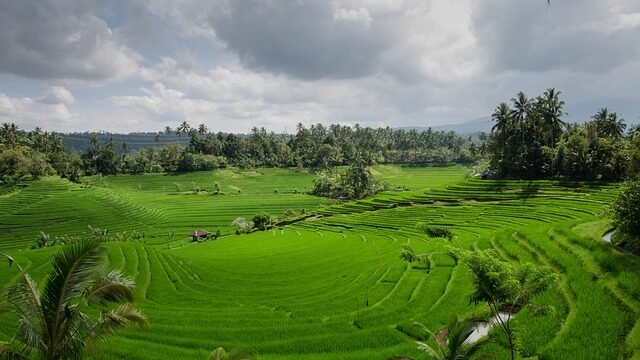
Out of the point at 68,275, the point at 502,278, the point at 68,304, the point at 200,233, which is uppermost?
the point at 68,275

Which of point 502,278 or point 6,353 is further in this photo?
point 502,278

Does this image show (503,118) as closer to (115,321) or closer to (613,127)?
(613,127)

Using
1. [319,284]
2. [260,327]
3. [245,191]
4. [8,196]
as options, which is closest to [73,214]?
[8,196]

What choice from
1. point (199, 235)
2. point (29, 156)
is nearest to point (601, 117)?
point (199, 235)

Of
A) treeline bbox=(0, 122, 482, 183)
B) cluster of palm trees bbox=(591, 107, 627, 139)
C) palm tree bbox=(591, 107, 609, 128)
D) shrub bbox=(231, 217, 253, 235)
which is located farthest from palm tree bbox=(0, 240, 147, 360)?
treeline bbox=(0, 122, 482, 183)

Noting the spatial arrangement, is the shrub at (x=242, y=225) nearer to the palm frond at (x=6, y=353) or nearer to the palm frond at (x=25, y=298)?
the palm frond at (x=25, y=298)

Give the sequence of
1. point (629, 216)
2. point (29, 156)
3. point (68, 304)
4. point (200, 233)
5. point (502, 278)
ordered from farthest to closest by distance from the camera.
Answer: point (29, 156)
point (200, 233)
point (629, 216)
point (502, 278)
point (68, 304)

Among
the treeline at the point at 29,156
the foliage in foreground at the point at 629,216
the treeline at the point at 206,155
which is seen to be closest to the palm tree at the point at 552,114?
the treeline at the point at 206,155
